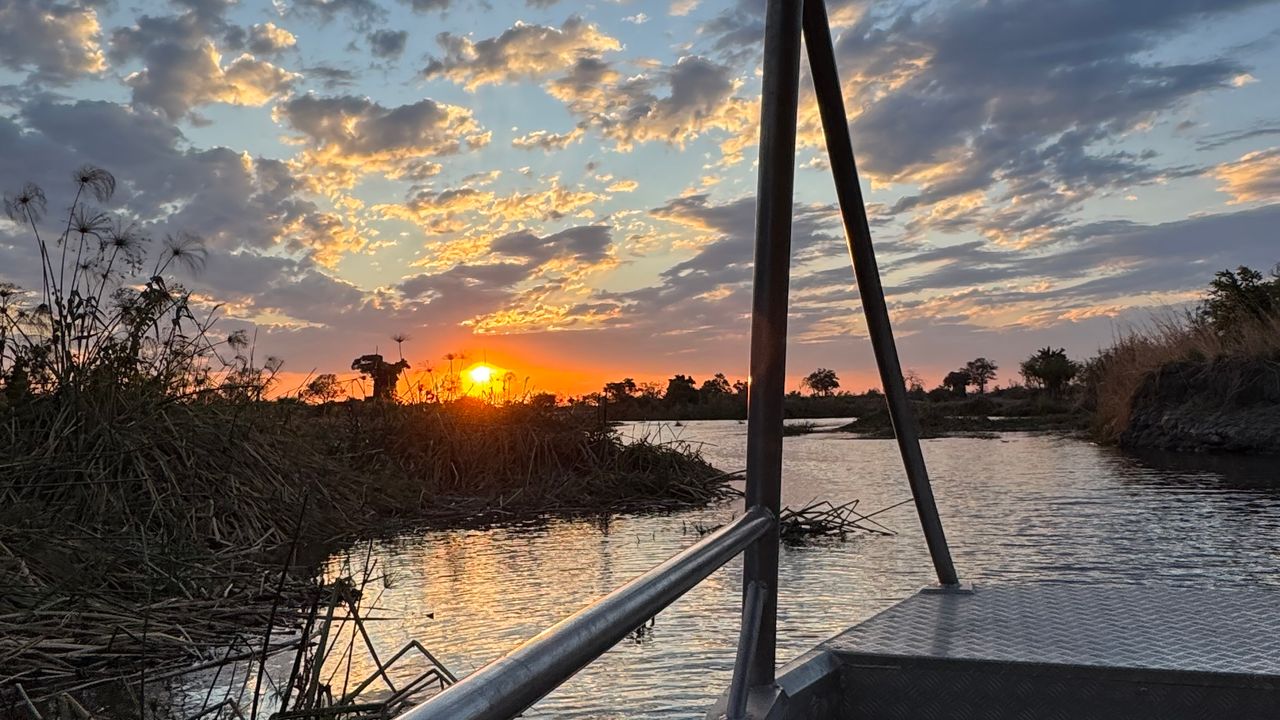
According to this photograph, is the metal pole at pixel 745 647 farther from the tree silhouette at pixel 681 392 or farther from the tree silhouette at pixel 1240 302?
the tree silhouette at pixel 681 392

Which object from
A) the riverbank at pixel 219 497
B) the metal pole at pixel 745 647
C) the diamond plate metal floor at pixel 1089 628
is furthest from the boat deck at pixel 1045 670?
the riverbank at pixel 219 497

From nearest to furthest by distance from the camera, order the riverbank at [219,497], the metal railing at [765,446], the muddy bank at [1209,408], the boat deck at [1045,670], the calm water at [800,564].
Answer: the metal railing at [765,446]
the boat deck at [1045,670]
the calm water at [800,564]
the riverbank at [219,497]
the muddy bank at [1209,408]

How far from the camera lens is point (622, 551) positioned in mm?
4281

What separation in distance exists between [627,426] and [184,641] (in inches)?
253

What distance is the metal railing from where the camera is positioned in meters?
0.53

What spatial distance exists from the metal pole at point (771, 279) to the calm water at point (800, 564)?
101cm

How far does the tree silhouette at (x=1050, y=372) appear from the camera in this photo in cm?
2873

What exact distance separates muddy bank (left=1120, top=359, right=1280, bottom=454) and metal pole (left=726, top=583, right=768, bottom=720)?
10081 millimetres

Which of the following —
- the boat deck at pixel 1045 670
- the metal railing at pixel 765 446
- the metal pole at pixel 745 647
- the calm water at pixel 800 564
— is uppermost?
the metal railing at pixel 765 446

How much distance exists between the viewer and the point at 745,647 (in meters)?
1.07

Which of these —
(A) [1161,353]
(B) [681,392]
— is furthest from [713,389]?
(A) [1161,353]

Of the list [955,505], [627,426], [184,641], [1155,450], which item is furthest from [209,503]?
[1155,450]

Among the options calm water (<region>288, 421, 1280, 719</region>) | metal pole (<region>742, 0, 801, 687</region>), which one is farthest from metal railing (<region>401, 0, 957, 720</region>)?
calm water (<region>288, 421, 1280, 719</region>)

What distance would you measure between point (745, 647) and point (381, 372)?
721 centimetres
